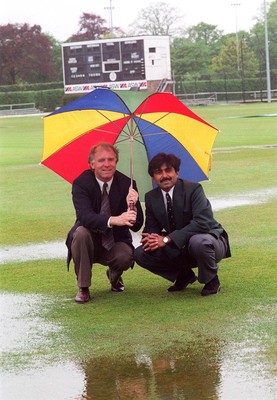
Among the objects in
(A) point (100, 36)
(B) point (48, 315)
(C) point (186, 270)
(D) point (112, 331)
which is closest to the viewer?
(D) point (112, 331)

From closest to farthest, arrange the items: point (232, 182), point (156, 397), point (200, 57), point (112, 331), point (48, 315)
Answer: point (156, 397) < point (112, 331) < point (48, 315) < point (232, 182) < point (200, 57)

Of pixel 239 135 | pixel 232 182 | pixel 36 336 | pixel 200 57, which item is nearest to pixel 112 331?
pixel 36 336

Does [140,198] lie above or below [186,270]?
above

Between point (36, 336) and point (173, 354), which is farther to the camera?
point (36, 336)

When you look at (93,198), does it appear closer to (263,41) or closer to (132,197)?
(132,197)

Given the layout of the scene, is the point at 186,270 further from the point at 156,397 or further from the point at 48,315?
the point at 156,397

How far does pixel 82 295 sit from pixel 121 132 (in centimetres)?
146

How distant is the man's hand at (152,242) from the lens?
304 inches

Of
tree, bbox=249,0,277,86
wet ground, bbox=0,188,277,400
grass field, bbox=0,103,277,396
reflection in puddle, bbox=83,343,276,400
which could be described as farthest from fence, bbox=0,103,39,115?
reflection in puddle, bbox=83,343,276,400

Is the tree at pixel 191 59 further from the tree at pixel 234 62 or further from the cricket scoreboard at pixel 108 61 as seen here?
the cricket scoreboard at pixel 108 61

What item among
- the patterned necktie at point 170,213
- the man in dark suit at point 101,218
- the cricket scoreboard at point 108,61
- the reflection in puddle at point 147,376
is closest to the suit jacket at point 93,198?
the man in dark suit at point 101,218

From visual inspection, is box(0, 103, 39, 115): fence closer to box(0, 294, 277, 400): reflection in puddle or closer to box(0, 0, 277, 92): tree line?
box(0, 0, 277, 92): tree line

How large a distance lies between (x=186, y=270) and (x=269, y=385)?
2639mm

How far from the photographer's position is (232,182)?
56.6 ft
